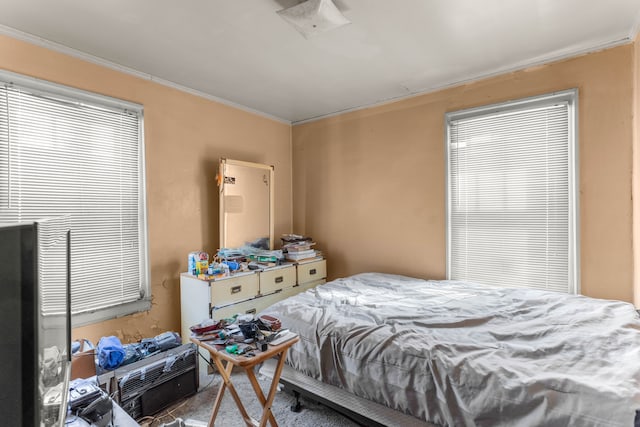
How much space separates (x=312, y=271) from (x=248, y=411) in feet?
5.76

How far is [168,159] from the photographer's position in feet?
9.53

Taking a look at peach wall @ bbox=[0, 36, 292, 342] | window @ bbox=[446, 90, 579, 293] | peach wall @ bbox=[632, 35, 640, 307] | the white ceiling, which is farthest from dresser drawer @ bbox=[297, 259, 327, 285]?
peach wall @ bbox=[632, 35, 640, 307]

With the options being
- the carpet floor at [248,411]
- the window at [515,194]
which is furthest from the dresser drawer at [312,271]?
the window at [515,194]

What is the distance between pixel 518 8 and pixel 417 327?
202cm

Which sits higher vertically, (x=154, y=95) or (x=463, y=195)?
(x=154, y=95)

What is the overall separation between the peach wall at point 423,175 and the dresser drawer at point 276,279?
71 centimetres

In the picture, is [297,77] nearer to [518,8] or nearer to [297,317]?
[518,8]

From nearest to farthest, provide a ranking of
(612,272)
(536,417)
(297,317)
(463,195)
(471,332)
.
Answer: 1. (536,417)
2. (471,332)
3. (297,317)
4. (612,272)
5. (463,195)

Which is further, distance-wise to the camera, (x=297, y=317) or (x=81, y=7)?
(x=297, y=317)

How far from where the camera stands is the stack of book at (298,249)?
3.56m

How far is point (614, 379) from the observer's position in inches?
48.9

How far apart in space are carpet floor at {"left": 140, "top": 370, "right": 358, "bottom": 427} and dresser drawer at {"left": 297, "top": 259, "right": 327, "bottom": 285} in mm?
1337

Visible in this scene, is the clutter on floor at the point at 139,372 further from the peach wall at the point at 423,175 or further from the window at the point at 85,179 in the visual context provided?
the peach wall at the point at 423,175

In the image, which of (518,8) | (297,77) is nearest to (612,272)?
(518,8)
